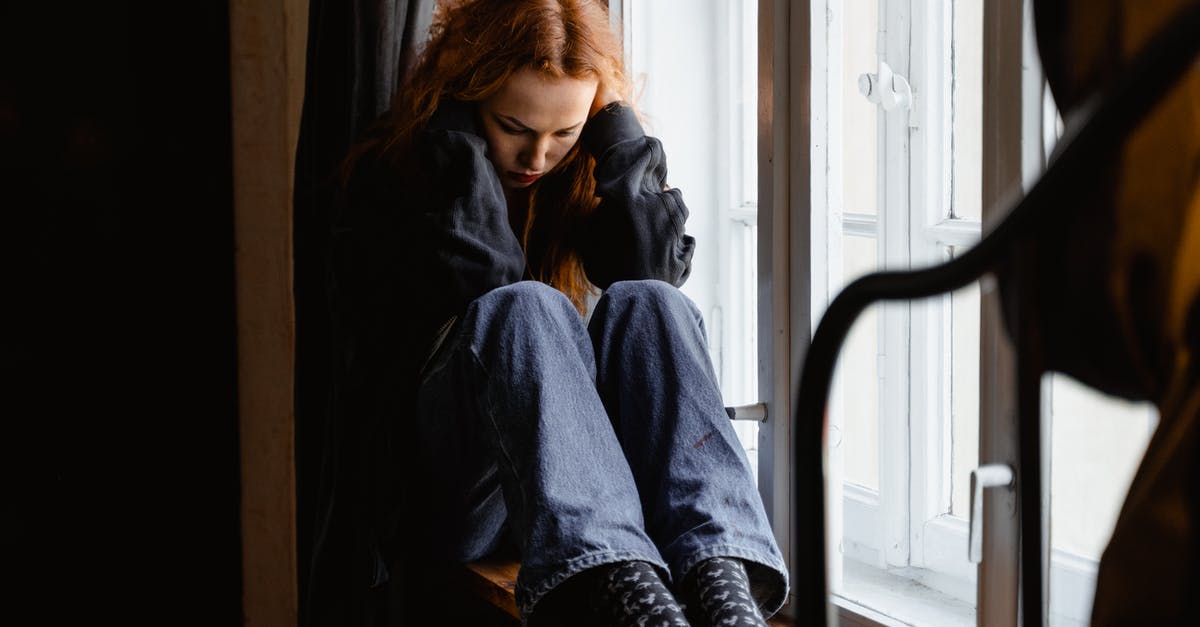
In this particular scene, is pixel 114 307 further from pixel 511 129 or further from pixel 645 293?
pixel 645 293

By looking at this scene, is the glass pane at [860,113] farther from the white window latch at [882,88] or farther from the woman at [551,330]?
the woman at [551,330]

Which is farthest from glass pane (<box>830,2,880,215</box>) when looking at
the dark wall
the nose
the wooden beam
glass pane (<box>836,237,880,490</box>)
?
the dark wall

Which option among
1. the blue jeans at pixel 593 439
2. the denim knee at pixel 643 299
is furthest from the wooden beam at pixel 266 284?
the denim knee at pixel 643 299

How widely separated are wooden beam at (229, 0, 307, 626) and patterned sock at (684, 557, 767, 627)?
106cm

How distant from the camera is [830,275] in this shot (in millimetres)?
1295

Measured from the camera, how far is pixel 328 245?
4.72 feet

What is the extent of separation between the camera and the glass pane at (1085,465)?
3.52ft

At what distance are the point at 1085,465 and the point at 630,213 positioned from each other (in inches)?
23.5

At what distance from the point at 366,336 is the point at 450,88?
338 mm

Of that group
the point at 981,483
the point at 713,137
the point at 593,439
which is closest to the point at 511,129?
the point at 713,137

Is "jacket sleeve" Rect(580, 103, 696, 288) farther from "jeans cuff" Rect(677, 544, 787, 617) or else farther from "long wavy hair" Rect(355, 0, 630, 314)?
"jeans cuff" Rect(677, 544, 787, 617)

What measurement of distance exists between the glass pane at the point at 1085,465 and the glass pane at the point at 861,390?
0.48 meters

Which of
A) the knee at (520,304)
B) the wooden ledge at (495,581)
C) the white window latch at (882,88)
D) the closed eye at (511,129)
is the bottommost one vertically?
the wooden ledge at (495,581)

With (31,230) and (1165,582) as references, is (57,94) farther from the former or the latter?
(1165,582)
